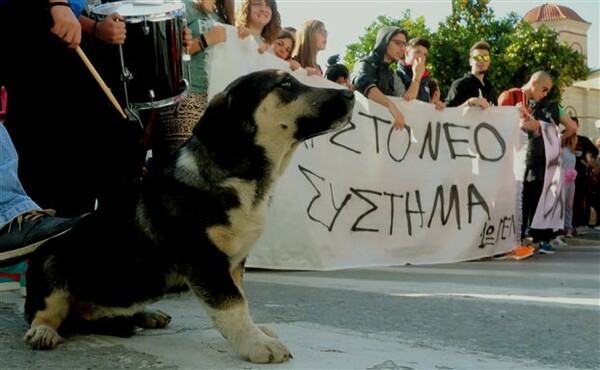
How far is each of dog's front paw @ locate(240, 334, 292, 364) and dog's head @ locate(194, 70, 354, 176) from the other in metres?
0.64

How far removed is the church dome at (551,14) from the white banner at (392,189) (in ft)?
252

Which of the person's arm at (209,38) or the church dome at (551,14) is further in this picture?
the church dome at (551,14)

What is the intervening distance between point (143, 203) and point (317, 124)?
700 millimetres

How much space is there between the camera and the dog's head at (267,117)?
2666mm

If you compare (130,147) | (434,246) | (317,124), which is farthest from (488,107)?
(317,124)

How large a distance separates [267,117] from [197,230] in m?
0.53

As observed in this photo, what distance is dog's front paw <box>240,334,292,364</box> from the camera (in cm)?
230

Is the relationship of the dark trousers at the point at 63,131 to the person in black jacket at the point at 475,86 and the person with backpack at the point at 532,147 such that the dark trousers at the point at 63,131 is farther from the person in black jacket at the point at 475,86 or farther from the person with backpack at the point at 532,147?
the person with backpack at the point at 532,147

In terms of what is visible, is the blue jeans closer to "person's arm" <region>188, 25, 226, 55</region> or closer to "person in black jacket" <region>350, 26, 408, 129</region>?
"person's arm" <region>188, 25, 226, 55</region>

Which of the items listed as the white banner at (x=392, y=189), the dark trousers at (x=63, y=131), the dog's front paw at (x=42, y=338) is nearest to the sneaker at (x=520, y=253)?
the white banner at (x=392, y=189)

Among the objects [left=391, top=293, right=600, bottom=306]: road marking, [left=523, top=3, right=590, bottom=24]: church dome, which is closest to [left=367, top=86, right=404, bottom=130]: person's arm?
[left=391, top=293, right=600, bottom=306]: road marking

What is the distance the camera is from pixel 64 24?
3113 mm

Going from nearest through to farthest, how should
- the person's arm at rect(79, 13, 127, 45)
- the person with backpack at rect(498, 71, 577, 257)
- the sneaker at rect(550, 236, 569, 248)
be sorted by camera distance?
the person's arm at rect(79, 13, 127, 45) → the person with backpack at rect(498, 71, 577, 257) → the sneaker at rect(550, 236, 569, 248)

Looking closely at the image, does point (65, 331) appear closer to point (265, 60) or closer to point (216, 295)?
point (216, 295)
